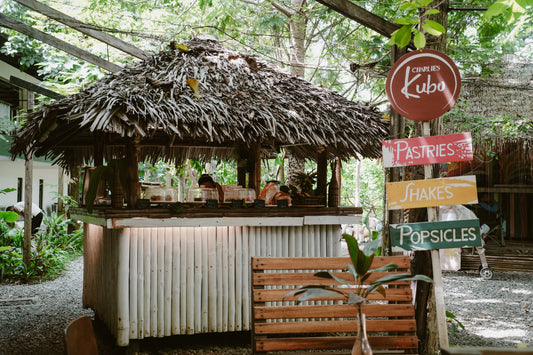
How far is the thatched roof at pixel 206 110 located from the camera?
14.6 ft

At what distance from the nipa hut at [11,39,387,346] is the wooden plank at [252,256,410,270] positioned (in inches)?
74.8

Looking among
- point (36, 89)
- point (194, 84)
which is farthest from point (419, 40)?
point (36, 89)

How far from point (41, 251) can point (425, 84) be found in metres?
8.34

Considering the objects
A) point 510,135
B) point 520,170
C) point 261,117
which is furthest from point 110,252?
point 520,170

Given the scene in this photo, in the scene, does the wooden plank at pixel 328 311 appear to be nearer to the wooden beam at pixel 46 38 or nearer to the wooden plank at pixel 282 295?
the wooden plank at pixel 282 295

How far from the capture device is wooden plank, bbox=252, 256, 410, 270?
3.02m

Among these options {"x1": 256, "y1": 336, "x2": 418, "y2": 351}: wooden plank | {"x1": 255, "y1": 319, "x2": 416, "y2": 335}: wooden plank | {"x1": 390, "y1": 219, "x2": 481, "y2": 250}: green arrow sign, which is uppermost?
{"x1": 390, "y1": 219, "x2": 481, "y2": 250}: green arrow sign

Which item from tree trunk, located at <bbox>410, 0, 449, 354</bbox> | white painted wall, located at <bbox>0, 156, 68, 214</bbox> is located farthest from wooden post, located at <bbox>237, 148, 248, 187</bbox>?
white painted wall, located at <bbox>0, 156, 68, 214</bbox>

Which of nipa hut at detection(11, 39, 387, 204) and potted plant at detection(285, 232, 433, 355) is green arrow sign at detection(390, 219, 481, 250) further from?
nipa hut at detection(11, 39, 387, 204)

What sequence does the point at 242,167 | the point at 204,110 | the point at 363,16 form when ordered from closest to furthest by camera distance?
the point at 363,16 < the point at 204,110 < the point at 242,167

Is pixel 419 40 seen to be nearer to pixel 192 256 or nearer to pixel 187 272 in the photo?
pixel 192 256

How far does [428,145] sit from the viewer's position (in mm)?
3471

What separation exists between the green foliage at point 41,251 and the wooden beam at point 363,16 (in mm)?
7035

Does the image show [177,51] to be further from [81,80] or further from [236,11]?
[81,80]
